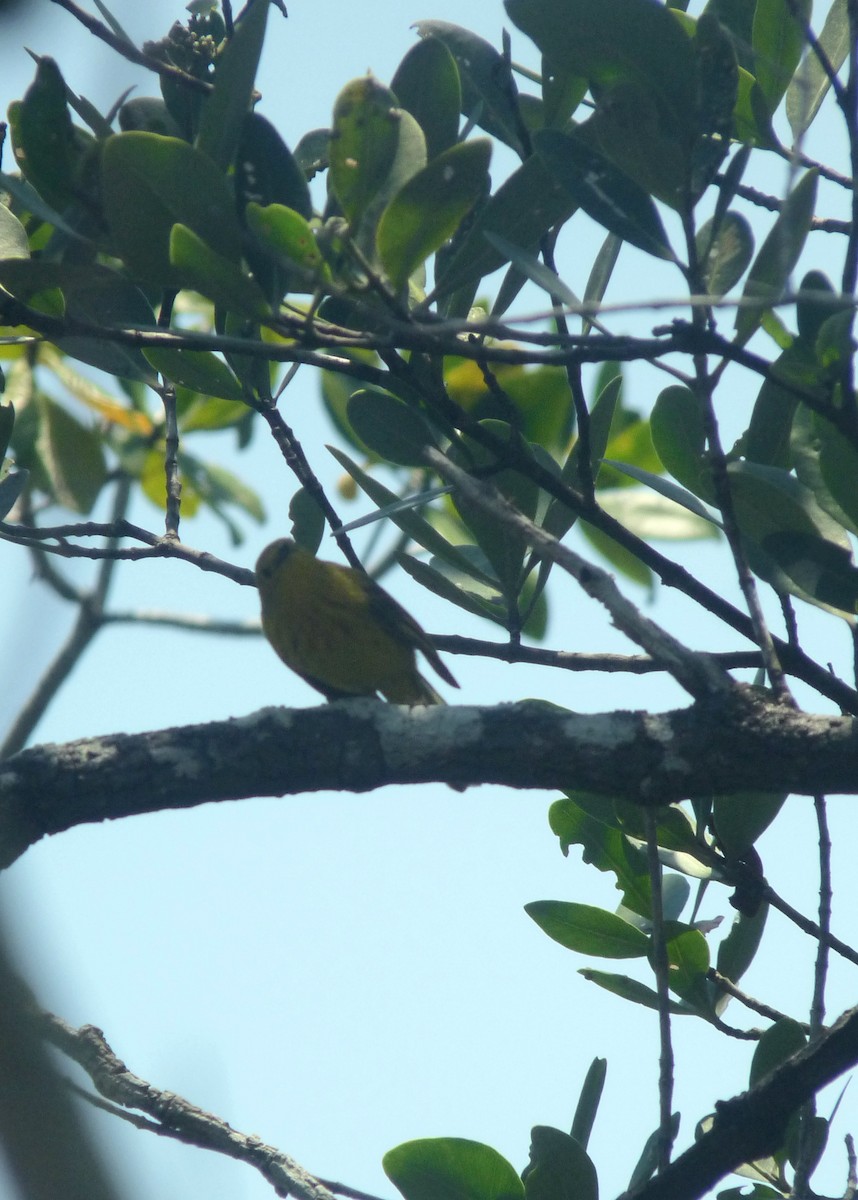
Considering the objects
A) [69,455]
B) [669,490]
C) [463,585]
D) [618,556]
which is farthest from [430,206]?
[69,455]

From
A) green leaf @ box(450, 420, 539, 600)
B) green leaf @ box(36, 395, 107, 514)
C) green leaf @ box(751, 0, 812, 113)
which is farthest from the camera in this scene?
→ green leaf @ box(36, 395, 107, 514)

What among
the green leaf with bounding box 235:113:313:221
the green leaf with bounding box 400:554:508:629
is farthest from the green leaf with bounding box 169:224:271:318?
the green leaf with bounding box 400:554:508:629

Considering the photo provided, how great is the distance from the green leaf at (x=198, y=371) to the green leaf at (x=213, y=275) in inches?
23.3

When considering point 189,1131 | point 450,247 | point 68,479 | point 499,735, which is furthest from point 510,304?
point 68,479

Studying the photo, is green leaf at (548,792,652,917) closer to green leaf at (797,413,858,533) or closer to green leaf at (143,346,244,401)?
green leaf at (797,413,858,533)

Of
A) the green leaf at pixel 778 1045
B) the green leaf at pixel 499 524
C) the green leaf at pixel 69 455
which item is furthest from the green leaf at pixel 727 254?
the green leaf at pixel 69 455

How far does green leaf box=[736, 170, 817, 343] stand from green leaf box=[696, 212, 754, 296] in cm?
3

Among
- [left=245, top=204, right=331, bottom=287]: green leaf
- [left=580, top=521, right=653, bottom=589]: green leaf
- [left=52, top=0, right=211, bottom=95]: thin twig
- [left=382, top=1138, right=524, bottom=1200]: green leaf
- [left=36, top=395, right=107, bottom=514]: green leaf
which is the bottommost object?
[left=382, top=1138, right=524, bottom=1200]: green leaf

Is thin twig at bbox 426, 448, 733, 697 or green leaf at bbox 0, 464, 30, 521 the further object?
green leaf at bbox 0, 464, 30, 521

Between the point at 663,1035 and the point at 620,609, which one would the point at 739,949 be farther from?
the point at 620,609

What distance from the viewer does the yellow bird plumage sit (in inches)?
152

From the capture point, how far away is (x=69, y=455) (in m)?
6.01

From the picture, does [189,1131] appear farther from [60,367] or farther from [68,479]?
[60,367]

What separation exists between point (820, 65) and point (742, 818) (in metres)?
1.66
